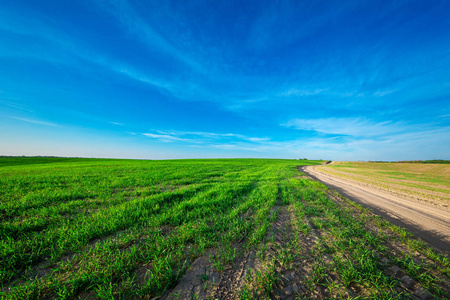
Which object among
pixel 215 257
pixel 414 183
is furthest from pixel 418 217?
pixel 414 183

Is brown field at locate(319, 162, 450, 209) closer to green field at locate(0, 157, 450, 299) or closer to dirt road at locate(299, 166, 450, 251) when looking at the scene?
dirt road at locate(299, 166, 450, 251)

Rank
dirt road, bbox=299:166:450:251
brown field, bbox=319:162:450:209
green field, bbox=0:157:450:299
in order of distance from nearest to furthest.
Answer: green field, bbox=0:157:450:299, dirt road, bbox=299:166:450:251, brown field, bbox=319:162:450:209

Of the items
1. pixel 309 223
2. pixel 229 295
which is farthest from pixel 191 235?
pixel 309 223

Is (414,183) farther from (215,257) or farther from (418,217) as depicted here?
(215,257)

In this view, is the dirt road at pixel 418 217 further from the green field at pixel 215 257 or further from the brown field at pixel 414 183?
the brown field at pixel 414 183

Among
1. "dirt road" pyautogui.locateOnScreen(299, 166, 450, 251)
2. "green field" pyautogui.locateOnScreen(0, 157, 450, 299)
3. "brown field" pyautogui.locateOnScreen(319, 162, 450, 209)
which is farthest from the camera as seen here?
"brown field" pyautogui.locateOnScreen(319, 162, 450, 209)

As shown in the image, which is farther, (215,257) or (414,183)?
(414,183)

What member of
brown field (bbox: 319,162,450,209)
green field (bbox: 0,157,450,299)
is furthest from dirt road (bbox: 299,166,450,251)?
brown field (bbox: 319,162,450,209)

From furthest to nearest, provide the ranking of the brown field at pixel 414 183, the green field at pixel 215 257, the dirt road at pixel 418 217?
the brown field at pixel 414 183 → the dirt road at pixel 418 217 → the green field at pixel 215 257

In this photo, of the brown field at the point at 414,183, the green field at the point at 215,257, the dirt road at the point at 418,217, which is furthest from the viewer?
the brown field at the point at 414,183

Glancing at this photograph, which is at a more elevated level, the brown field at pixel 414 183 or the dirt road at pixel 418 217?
the brown field at pixel 414 183

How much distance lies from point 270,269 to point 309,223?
2.76 m

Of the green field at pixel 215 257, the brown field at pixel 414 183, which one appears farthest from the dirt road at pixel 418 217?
the brown field at pixel 414 183

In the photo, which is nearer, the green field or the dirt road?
the green field
